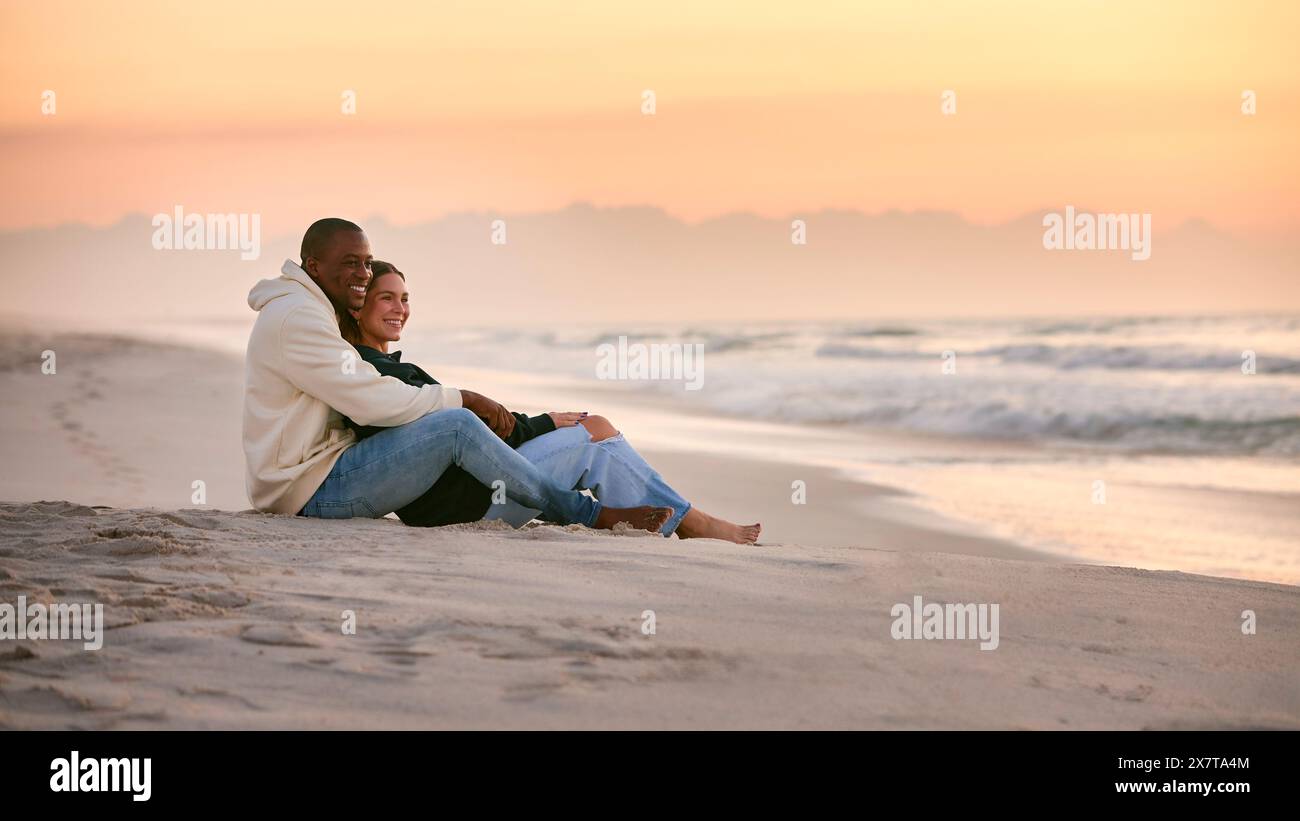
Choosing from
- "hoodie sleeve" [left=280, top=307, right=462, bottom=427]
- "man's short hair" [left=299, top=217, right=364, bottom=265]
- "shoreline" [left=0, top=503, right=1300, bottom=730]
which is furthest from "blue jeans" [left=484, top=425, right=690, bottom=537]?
"man's short hair" [left=299, top=217, right=364, bottom=265]

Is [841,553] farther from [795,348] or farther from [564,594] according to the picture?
[795,348]

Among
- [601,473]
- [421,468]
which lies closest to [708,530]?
[601,473]

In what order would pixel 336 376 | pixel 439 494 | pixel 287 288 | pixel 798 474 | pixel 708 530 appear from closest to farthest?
pixel 336 376, pixel 287 288, pixel 439 494, pixel 708 530, pixel 798 474

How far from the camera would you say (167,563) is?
13.2 ft

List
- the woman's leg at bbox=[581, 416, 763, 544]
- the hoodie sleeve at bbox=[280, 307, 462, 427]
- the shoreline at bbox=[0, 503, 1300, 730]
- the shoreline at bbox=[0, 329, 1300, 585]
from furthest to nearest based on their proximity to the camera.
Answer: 1. the shoreline at bbox=[0, 329, 1300, 585]
2. the woman's leg at bbox=[581, 416, 763, 544]
3. the hoodie sleeve at bbox=[280, 307, 462, 427]
4. the shoreline at bbox=[0, 503, 1300, 730]

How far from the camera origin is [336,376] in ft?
15.4

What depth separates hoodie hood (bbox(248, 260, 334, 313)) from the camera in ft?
15.9

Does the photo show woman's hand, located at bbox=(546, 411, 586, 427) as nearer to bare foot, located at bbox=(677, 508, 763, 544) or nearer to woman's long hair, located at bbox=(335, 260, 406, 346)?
bare foot, located at bbox=(677, 508, 763, 544)

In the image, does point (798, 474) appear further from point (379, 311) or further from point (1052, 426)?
point (1052, 426)

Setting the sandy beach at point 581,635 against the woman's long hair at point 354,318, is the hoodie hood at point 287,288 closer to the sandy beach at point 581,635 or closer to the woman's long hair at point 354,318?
the woman's long hair at point 354,318

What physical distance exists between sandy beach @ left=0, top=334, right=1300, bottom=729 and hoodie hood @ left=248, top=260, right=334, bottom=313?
0.88 m

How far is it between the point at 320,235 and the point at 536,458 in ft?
4.12

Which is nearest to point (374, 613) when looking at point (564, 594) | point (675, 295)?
point (564, 594)

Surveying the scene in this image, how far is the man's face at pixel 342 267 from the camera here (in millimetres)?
4996
